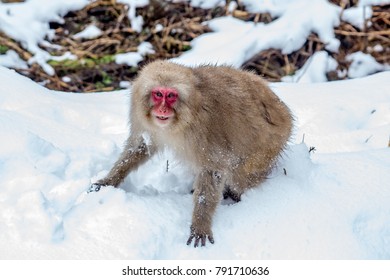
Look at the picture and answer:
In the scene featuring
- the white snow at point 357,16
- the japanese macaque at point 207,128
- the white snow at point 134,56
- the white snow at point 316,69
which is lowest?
the white snow at point 134,56

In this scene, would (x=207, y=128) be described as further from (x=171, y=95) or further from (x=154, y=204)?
(x=154, y=204)

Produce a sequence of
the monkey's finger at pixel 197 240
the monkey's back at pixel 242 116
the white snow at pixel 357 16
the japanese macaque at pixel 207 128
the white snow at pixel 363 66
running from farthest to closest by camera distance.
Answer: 1. the white snow at pixel 357 16
2. the white snow at pixel 363 66
3. the monkey's back at pixel 242 116
4. the japanese macaque at pixel 207 128
5. the monkey's finger at pixel 197 240

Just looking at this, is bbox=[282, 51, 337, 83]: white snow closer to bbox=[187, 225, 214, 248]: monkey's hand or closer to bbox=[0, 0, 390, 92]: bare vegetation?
bbox=[0, 0, 390, 92]: bare vegetation

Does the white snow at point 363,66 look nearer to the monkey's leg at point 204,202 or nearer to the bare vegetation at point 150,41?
the bare vegetation at point 150,41

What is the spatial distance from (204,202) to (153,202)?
0.90 ft

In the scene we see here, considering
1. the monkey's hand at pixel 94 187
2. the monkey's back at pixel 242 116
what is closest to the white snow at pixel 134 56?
the monkey's back at pixel 242 116

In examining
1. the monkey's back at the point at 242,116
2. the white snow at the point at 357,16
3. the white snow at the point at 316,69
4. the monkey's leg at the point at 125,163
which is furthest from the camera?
the white snow at the point at 357,16

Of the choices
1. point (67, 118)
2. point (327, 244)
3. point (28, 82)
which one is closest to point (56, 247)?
point (327, 244)

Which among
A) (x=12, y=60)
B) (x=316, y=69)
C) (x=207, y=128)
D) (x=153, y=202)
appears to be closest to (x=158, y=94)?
(x=207, y=128)

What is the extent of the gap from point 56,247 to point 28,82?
2219 mm

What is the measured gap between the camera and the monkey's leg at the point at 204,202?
334cm

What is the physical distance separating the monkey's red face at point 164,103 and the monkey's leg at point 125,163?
49 centimetres

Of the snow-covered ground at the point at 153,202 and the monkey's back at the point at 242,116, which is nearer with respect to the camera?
the snow-covered ground at the point at 153,202

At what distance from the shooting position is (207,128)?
357 cm
